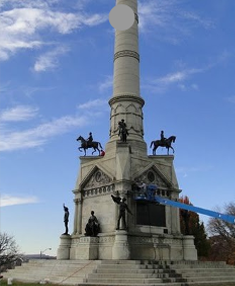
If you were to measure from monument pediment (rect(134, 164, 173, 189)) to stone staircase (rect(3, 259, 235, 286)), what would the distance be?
6.64 m

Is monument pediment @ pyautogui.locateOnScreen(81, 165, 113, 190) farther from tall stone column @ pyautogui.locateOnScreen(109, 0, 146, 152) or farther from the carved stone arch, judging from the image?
tall stone column @ pyautogui.locateOnScreen(109, 0, 146, 152)

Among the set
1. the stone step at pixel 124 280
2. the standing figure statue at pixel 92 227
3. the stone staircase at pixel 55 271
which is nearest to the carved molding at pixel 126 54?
the standing figure statue at pixel 92 227

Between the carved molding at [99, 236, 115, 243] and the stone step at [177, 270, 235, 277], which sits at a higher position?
the carved molding at [99, 236, 115, 243]

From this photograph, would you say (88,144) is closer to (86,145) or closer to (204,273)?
(86,145)

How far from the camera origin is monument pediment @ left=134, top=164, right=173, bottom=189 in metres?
24.5

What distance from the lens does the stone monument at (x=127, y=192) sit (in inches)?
884

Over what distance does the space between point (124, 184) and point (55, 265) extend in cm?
657

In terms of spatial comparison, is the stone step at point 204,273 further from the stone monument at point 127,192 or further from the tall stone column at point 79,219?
the tall stone column at point 79,219

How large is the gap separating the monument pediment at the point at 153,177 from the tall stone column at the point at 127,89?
85.1 inches

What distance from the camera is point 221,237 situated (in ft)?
181

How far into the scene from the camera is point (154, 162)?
25641mm

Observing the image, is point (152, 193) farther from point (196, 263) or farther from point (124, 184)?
point (196, 263)

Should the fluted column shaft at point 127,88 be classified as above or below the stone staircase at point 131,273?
above

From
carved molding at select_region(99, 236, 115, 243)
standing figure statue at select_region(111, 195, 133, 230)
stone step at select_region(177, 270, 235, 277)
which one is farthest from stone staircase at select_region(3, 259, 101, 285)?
stone step at select_region(177, 270, 235, 277)
